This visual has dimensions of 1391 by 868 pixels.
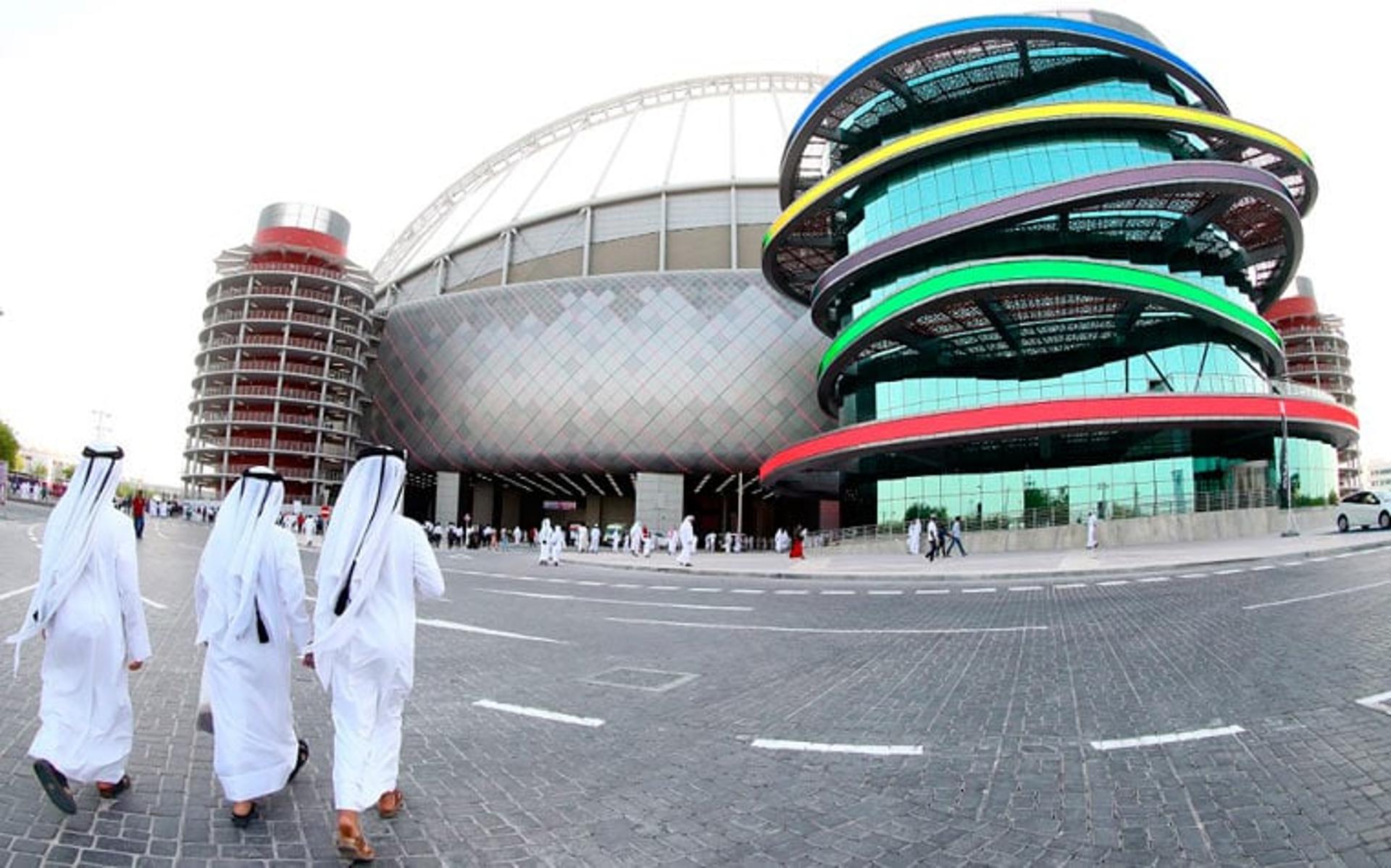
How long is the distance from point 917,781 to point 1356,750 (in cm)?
281

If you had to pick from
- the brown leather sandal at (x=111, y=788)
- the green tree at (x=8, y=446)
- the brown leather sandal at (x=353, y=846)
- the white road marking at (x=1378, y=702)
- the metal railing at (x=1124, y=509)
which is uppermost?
the green tree at (x=8, y=446)

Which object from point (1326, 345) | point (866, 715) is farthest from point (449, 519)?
point (1326, 345)

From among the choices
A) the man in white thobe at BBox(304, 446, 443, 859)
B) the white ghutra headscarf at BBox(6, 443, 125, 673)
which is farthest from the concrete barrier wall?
the white ghutra headscarf at BBox(6, 443, 125, 673)

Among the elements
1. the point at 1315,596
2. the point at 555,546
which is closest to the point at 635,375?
the point at 555,546

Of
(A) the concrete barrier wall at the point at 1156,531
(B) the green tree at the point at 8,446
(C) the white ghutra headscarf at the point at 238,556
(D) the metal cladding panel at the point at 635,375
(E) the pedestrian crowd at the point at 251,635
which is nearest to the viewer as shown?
(E) the pedestrian crowd at the point at 251,635

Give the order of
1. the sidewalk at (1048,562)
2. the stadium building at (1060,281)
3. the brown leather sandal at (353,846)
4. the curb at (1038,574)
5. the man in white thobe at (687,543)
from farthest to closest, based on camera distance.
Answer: the stadium building at (1060,281) → the man in white thobe at (687,543) → the sidewalk at (1048,562) → the curb at (1038,574) → the brown leather sandal at (353,846)

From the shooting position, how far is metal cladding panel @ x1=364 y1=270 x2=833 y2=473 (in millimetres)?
55094

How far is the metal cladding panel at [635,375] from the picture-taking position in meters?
55.1

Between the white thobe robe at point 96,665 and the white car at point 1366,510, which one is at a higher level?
the white car at point 1366,510

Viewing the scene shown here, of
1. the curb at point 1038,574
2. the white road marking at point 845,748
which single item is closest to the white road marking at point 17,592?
the white road marking at point 845,748

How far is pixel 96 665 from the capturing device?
164 inches

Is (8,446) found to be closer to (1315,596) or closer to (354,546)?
(354,546)

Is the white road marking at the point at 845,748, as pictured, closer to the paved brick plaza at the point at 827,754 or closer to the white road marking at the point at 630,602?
the paved brick plaza at the point at 827,754

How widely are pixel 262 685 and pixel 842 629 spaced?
8257 millimetres
